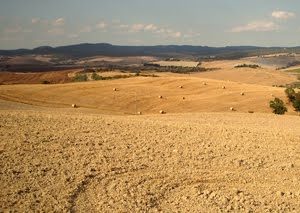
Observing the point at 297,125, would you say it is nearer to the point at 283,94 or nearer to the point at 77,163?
the point at 77,163

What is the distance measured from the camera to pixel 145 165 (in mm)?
15672

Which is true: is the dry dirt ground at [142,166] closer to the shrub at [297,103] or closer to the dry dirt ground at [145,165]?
the dry dirt ground at [145,165]

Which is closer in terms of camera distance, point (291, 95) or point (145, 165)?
point (145, 165)

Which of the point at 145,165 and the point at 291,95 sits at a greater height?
the point at 145,165

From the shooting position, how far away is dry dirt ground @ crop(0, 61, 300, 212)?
1260 cm

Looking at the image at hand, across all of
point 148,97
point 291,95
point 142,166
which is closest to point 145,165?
point 142,166

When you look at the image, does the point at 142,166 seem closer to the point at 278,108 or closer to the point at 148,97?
the point at 278,108

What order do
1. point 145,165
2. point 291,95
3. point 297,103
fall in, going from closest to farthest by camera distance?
point 145,165 < point 297,103 < point 291,95

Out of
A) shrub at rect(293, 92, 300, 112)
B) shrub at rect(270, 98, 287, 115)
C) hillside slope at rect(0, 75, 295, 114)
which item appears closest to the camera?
shrub at rect(270, 98, 287, 115)

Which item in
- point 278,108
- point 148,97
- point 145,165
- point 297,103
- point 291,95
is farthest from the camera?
point 148,97

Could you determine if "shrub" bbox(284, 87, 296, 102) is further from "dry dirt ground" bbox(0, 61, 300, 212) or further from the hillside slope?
"dry dirt ground" bbox(0, 61, 300, 212)

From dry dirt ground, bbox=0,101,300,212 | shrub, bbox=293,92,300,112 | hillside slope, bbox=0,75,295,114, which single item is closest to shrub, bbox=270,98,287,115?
hillside slope, bbox=0,75,295,114

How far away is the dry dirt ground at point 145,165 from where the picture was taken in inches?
496

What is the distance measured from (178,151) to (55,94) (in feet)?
153
